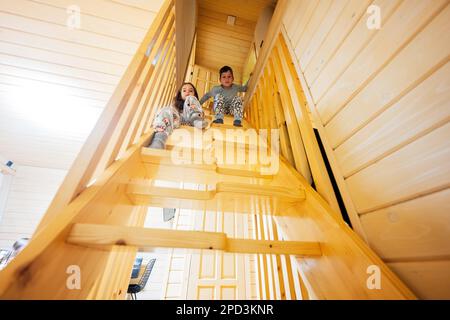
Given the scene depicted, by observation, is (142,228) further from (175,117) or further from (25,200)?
(25,200)

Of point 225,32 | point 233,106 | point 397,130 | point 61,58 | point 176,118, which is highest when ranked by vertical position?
point 225,32

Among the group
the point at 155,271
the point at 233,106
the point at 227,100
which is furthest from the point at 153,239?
the point at 155,271

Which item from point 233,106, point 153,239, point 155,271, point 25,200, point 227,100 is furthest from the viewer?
point 155,271

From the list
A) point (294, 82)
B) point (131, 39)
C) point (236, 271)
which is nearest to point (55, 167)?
point (131, 39)

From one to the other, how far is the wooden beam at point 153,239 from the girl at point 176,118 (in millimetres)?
816

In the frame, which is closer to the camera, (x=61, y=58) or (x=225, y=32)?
(x=61, y=58)

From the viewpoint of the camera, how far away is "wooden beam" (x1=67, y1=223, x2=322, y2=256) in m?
0.47

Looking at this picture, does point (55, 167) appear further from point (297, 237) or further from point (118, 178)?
point (297, 237)

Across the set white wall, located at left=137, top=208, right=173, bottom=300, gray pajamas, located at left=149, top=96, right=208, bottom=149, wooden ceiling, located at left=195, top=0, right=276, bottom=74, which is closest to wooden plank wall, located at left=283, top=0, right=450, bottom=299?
gray pajamas, located at left=149, top=96, right=208, bottom=149

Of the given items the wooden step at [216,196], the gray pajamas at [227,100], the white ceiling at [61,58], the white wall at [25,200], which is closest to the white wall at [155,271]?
the white wall at [25,200]

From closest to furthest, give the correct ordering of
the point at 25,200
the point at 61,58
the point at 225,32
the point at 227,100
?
the point at 61,58 < the point at 227,100 < the point at 225,32 < the point at 25,200

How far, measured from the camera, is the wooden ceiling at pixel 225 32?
287 centimetres

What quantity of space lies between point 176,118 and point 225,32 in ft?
8.58

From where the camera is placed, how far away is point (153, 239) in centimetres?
50
